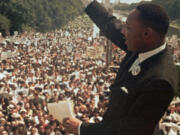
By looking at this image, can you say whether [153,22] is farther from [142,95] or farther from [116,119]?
[116,119]

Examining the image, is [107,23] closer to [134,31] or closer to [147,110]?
[134,31]

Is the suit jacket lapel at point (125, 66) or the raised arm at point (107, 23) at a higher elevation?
the raised arm at point (107, 23)

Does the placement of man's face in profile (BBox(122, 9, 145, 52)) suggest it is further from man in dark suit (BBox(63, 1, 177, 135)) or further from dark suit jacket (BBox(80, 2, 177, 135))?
dark suit jacket (BBox(80, 2, 177, 135))

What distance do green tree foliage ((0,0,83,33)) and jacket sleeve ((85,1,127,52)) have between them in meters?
36.1

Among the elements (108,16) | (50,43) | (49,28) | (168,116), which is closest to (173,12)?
(49,28)

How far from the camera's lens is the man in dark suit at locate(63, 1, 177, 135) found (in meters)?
1.50

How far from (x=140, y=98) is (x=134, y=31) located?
37 cm

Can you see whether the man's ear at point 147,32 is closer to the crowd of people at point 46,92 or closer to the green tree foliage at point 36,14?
the crowd of people at point 46,92

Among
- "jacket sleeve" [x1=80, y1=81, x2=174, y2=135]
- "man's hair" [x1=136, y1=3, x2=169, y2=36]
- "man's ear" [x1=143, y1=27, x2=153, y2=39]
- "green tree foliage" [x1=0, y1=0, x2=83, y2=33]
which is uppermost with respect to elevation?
"green tree foliage" [x1=0, y1=0, x2=83, y2=33]

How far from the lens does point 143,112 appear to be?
1.49 m

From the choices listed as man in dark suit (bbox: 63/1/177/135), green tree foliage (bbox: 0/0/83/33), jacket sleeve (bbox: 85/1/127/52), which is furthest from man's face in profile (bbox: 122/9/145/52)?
green tree foliage (bbox: 0/0/83/33)

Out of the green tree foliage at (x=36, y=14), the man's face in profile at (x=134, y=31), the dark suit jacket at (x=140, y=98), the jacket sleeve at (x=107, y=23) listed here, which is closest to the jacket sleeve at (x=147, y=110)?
the dark suit jacket at (x=140, y=98)

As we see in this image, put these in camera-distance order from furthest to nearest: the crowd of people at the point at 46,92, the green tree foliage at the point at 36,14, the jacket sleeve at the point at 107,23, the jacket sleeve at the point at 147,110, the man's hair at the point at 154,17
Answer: the green tree foliage at the point at 36,14, the crowd of people at the point at 46,92, the jacket sleeve at the point at 107,23, the man's hair at the point at 154,17, the jacket sleeve at the point at 147,110

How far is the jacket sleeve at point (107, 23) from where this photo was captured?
2238 mm
